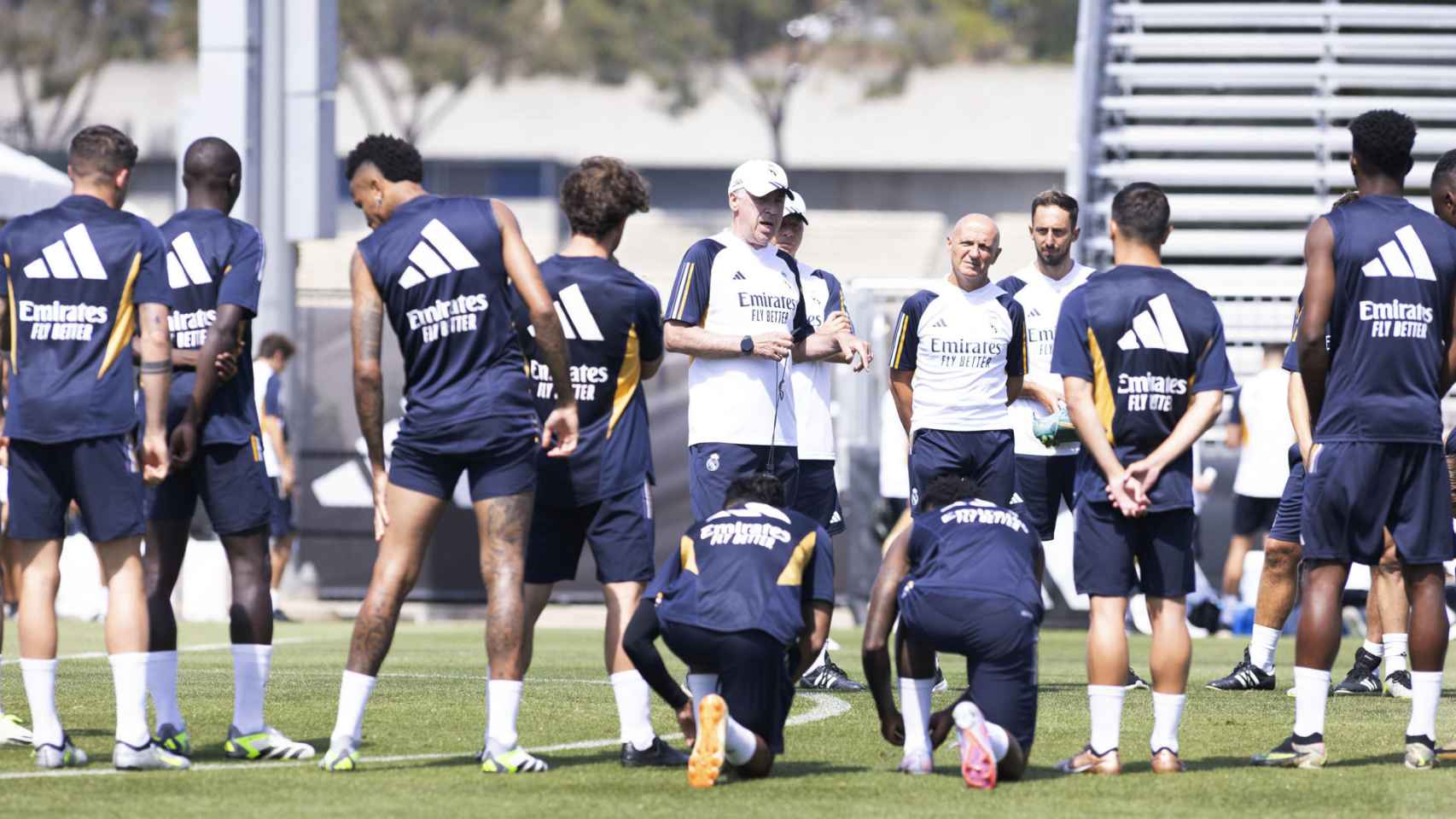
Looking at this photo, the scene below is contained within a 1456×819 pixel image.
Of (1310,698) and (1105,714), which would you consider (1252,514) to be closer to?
(1310,698)

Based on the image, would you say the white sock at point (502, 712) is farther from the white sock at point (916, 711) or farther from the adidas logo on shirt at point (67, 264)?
the adidas logo on shirt at point (67, 264)

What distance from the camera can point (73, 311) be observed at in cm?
704

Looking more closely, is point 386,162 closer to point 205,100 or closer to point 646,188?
point 646,188

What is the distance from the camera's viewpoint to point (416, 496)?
6992mm

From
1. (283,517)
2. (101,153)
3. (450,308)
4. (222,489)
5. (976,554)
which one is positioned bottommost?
(283,517)

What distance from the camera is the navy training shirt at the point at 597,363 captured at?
7262 millimetres

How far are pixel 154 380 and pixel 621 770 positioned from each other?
2.06m

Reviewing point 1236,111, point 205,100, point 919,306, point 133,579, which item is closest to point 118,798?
point 133,579

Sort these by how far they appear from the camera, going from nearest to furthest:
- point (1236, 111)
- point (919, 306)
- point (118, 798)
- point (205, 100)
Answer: point (118, 798)
point (919, 306)
point (205, 100)
point (1236, 111)

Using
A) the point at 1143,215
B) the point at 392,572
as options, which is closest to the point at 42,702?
the point at 392,572

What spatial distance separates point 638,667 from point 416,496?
37.3 inches

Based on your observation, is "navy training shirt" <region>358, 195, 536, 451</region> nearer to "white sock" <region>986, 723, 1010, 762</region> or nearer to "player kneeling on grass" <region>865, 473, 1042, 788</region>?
"player kneeling on grass" <region>865, 473, 1042, 788</region>

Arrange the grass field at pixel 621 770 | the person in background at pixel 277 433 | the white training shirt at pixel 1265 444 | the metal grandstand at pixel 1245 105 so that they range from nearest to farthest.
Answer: the grass field at pixel 621 770 < the white training shirt at pixel 1265 444 < the person in background at pixel 277 433 < the metal grandstand at pixel 1245 105

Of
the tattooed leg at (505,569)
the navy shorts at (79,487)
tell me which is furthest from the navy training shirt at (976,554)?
the navy shorts at (79,487)
